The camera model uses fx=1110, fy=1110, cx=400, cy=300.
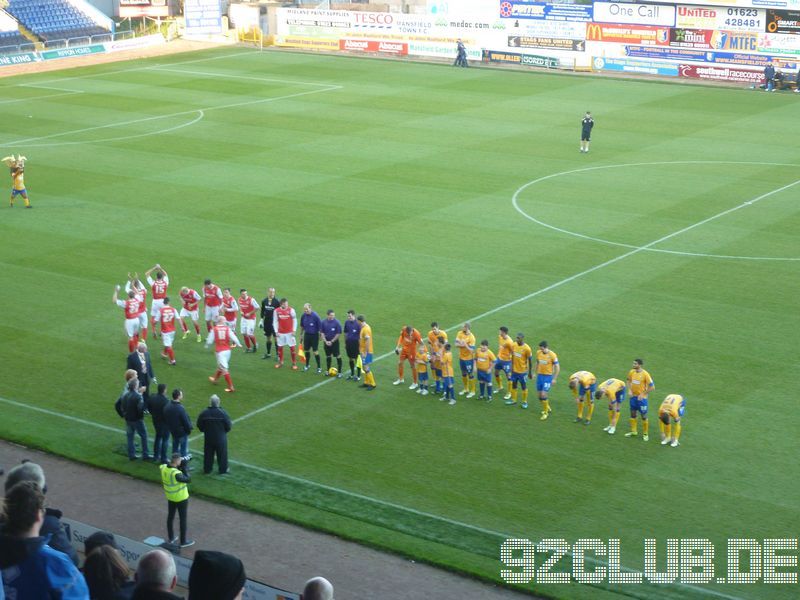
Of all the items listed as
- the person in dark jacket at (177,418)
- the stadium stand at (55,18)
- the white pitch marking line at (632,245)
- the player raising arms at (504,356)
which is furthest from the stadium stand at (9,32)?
the person in dark jacket at (177,418)

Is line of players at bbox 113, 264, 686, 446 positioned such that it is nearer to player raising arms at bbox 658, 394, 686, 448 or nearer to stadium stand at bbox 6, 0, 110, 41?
player raising arms at bbox 658, 394, 686, 448

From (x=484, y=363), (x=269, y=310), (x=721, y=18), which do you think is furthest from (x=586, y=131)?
(x=484, y=363)

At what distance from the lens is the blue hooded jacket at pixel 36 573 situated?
776 centimetres

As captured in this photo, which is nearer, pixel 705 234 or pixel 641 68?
pixel 705 234

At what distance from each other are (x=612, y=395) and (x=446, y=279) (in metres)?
9.62

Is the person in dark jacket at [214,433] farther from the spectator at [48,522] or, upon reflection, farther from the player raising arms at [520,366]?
A: the spectator at [48,522]

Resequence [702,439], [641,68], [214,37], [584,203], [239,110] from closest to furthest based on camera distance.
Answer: [702,439] → [584,203] → [239,110] → [641,68] → [214,37]

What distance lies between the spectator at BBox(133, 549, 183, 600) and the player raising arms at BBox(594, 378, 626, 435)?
13.4m

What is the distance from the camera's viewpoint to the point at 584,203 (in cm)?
3709

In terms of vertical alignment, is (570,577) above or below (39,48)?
below

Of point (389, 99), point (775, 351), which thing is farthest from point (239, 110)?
point (775, 351)

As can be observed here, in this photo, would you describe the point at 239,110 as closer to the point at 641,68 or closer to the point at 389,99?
the point at 389,99

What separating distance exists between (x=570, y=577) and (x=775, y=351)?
35.0 feet

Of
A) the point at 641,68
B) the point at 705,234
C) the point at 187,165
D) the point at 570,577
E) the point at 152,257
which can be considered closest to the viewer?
the point at 570,577
